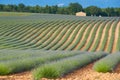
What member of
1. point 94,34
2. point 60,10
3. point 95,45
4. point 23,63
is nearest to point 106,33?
point 94,34

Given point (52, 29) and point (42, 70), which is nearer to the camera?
point (42, 70)

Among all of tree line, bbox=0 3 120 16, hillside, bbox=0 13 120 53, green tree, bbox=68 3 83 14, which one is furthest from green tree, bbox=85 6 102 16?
hillside, bbox=0 13 120 53

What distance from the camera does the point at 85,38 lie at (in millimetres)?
53594

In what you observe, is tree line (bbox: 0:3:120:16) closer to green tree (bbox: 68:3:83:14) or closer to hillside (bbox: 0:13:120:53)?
green tree (bbox: 68:3:83:14)

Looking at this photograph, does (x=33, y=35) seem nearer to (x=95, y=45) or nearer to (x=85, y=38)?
(x=85, y=38)

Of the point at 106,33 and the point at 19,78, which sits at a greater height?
the point at 19,78

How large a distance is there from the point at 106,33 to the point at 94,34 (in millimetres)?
1750

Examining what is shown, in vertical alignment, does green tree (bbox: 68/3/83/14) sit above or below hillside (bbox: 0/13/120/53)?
below

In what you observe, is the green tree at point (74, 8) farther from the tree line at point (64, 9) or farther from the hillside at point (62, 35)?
the hillside at point (62, 35)

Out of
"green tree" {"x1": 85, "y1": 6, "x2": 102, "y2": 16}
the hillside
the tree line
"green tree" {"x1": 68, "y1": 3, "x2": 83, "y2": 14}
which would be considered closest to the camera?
the hillside

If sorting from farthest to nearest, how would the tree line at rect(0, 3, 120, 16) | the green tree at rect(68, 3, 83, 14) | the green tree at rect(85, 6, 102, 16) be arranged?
1. the green tree at rect(68, 3, 83, 14)
2. the tree line at rect(0, 3, 120, 16)
3. the green tree at rect(85, 6, 102, 16)

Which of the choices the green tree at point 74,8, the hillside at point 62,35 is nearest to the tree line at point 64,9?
the green tree at point 74,8

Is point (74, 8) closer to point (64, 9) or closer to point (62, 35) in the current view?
point (64, 9)

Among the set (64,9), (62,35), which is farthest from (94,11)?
(62,35)
